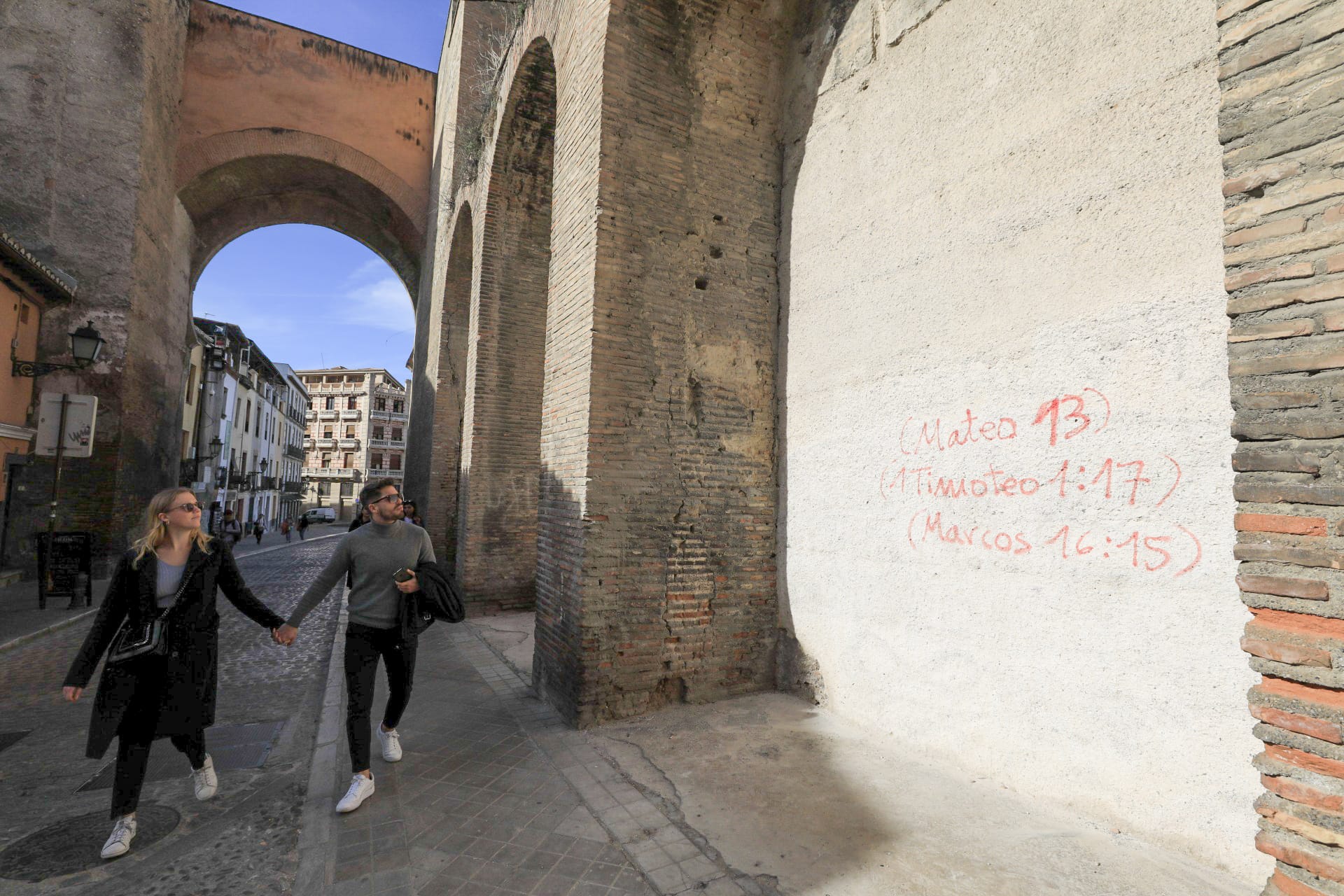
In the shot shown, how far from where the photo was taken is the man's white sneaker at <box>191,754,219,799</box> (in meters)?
3.33

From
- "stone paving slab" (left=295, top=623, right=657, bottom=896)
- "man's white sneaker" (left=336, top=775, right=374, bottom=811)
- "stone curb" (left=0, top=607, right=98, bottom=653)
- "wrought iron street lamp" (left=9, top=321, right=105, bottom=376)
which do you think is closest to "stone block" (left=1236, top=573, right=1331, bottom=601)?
"stone paving slab" (left=295, top=623, right=657, bottom=896)

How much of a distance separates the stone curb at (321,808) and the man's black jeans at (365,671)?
0.66 feet

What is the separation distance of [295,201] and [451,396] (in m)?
9.86

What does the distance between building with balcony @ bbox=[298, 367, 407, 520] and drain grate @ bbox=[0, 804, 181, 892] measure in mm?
52244

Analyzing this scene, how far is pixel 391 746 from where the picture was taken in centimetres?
382

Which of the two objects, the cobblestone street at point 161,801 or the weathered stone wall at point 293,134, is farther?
the weathered stone wall at point 293,134

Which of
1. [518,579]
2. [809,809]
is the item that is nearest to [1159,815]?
[809,809]

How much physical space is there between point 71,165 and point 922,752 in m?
15.1

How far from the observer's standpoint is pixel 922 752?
12.6ft

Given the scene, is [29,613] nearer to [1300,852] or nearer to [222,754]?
[222,754]

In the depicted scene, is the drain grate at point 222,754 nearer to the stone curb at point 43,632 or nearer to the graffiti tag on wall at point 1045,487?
the stone curb at point 43,632

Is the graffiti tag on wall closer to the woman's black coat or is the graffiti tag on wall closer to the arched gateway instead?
the arched gateway

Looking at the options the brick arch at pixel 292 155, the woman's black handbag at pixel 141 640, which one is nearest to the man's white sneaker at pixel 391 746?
the woman's black handbag at pixel 141 640

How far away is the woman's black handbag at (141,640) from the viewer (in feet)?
9.66
